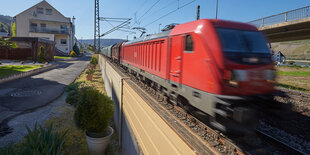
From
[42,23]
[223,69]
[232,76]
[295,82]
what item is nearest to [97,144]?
[223,69]

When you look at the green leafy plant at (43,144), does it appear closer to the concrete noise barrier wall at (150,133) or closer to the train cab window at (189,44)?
the concrete noise barrier wall at (150,133)

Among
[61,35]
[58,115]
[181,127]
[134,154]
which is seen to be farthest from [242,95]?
[61,35]

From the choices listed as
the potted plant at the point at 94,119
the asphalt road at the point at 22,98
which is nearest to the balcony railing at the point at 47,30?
the asphalt road at the point at 22,98

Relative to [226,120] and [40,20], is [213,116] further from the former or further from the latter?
[40,20]

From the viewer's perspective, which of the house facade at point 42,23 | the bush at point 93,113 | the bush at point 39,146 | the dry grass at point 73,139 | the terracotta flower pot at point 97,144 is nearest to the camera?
the bush at point 39,146

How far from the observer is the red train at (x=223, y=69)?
458 centimetres


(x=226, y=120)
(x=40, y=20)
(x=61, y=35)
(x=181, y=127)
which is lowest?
(x=226, y=120)

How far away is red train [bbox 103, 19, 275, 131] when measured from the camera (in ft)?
15.0

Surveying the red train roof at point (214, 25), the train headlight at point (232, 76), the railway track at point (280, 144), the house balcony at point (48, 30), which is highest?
the house balcony at point (48, 30)

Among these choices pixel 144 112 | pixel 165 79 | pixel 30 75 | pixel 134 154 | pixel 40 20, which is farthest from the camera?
pixel 40 20

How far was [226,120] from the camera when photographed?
5.21 m

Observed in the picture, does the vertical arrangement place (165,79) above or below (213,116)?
above

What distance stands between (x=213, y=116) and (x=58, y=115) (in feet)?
22.7

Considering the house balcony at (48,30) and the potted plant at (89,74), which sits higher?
the house balcony at (48,30)
